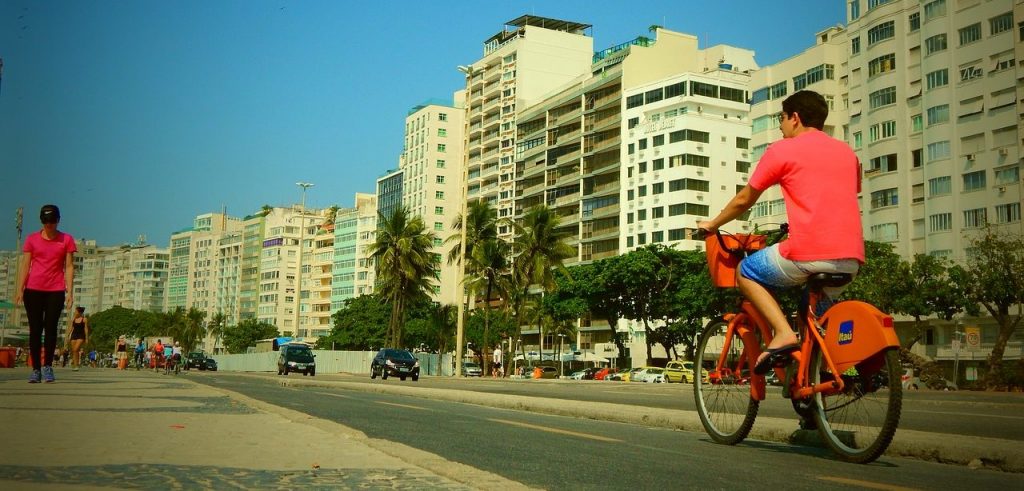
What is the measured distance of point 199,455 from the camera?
5297mm

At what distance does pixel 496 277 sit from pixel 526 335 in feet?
147

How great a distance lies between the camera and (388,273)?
7431 cm

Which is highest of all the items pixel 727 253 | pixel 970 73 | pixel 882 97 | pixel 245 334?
pixel 882 97

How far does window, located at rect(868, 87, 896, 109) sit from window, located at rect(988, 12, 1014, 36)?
29.5ft

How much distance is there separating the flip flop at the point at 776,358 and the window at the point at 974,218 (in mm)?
62716

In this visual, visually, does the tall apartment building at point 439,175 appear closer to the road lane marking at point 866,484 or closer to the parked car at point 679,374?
the parked car at point 679,374

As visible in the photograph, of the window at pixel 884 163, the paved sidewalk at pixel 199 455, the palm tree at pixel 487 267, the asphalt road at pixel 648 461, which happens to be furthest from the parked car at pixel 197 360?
the asphalt road at pixel 648 461

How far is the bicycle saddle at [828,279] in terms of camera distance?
19.3 feet

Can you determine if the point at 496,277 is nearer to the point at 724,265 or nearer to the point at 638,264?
the point at 638,264

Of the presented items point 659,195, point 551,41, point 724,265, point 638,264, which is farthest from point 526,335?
point 724,265

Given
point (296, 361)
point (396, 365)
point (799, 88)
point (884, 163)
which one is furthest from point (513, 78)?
point (396, 365)

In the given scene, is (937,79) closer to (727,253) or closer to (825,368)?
(727,253)

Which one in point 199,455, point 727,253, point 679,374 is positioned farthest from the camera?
point 679,374

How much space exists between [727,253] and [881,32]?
240 feet
